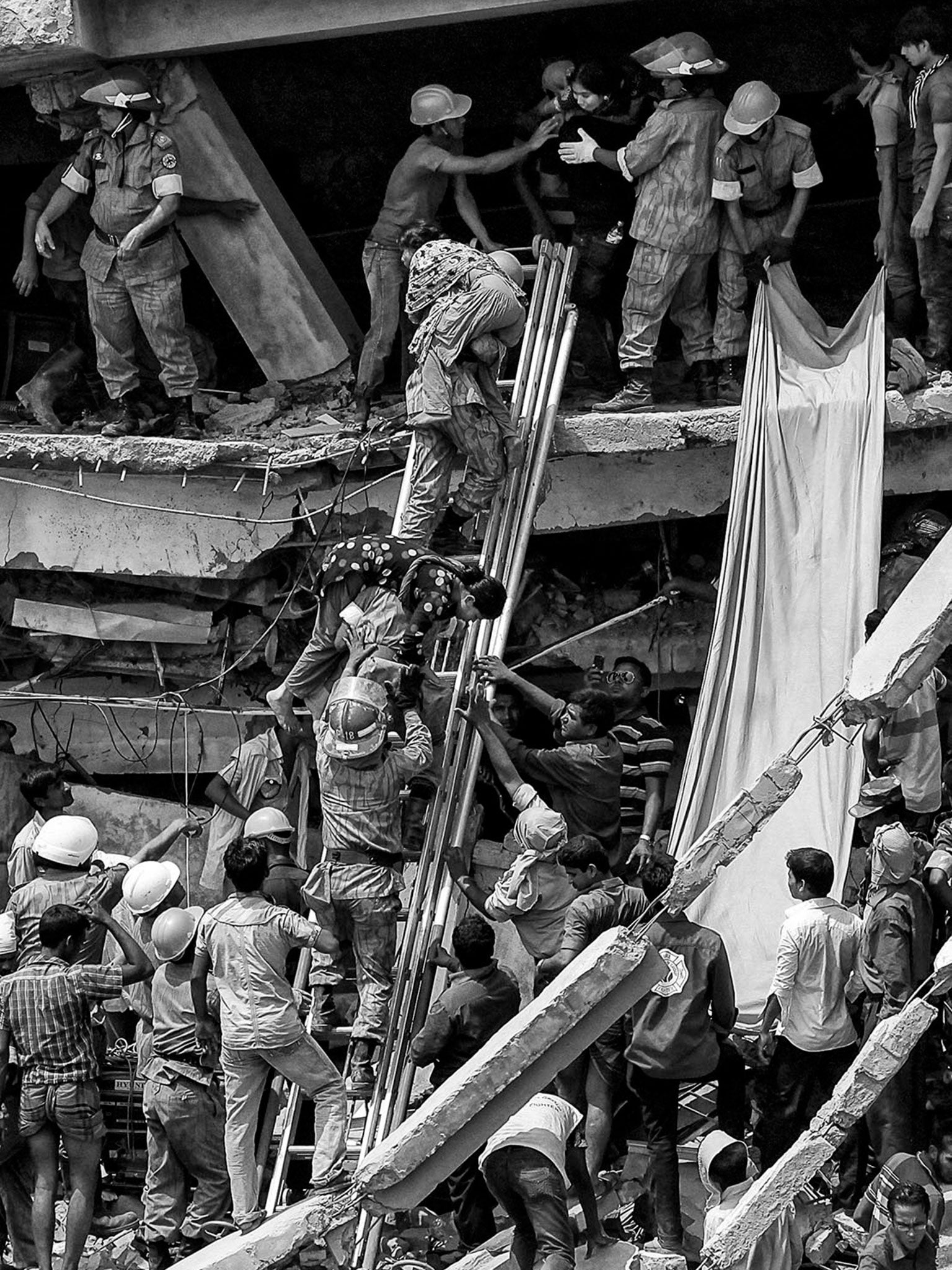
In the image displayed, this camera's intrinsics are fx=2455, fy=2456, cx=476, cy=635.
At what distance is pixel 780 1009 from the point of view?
9562 millimetres

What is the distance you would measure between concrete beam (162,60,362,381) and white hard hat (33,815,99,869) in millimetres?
4221

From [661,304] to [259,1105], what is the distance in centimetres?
496

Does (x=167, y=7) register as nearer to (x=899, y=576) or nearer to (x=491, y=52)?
(x=491, y=52)

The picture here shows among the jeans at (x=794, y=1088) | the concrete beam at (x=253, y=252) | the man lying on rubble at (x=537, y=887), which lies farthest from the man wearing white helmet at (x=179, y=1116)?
the concrete beam at (x=253, y=252)

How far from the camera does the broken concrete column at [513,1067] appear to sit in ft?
26.9

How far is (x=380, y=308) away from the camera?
13.4 metres

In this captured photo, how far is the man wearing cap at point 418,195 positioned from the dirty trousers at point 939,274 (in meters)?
2.13

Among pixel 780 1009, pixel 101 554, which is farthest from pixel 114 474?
pixel 780 1009

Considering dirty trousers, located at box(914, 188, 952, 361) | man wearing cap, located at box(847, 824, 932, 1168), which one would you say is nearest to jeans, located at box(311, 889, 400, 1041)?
man wearing cap, located at box(847, 824, 932, 1168)

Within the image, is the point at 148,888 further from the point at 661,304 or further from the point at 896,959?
the point at 661,304

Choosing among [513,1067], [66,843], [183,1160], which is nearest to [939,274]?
[66,843]

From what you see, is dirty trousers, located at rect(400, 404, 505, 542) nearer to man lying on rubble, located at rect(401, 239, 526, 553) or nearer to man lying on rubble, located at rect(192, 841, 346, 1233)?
man lying on rubble, located at rect(401, 239, 526, 553)

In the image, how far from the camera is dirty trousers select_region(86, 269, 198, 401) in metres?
13.6

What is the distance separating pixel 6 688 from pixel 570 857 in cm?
536
